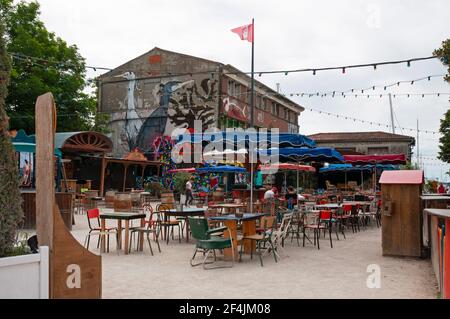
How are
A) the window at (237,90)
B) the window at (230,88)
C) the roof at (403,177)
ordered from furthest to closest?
the window at (237,90), the window at (230,88), the roof at (403,177)

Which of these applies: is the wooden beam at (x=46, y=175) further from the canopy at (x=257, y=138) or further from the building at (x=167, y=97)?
the building at (x=167, y=97)

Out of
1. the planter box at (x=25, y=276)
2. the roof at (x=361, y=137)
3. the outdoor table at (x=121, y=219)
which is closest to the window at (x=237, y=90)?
the roof at (x=361, y=137)

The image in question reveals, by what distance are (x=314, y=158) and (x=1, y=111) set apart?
9.60 m

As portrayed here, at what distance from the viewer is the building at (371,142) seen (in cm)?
A: 4250

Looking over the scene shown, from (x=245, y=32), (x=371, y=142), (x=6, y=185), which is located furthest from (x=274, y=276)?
(x=371, y=142)

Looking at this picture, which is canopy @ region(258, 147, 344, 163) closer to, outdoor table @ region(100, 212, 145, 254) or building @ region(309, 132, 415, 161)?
outdoor table @ region(100, 212, 145, 254)

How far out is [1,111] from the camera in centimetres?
426

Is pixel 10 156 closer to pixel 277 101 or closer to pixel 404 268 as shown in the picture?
pixel 404 268

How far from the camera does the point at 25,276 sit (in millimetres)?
3914

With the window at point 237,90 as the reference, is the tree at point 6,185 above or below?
below

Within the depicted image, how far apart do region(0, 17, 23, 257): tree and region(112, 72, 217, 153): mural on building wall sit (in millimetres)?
28616

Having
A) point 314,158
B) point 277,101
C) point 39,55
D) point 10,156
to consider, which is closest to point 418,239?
point 314,158

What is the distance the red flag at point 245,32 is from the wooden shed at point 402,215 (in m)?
13.6

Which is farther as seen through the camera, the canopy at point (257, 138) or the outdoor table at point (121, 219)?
the canopy at point (257, 138)
